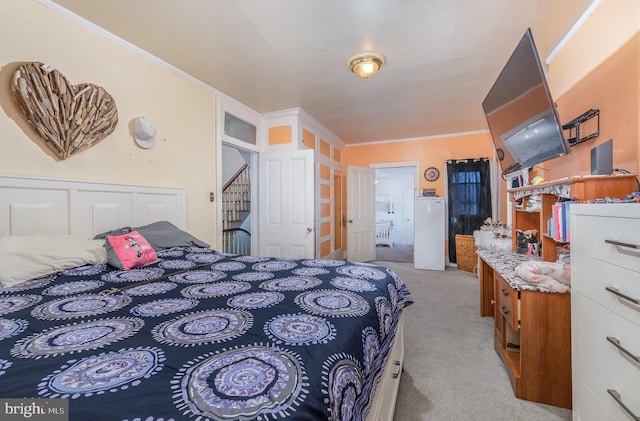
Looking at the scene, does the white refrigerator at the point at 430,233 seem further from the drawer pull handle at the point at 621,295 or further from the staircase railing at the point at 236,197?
the drawer pull handle at the point at 621,295

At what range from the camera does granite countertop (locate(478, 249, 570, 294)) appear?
5.00ft

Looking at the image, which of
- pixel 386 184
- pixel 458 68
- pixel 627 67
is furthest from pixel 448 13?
pixel 386 184


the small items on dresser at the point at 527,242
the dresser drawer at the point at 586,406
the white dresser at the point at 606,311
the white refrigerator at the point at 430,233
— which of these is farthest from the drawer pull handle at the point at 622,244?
the white refrigerator at the point at 430,233

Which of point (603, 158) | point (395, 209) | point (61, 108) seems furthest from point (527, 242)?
point (395, 209)

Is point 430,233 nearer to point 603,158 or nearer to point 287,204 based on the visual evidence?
point 287,204

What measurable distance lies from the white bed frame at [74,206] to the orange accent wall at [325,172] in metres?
2.53

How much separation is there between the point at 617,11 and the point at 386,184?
7.23 m

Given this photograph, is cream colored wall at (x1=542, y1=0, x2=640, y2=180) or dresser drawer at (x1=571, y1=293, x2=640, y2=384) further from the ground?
cream colored wall at (x1=542, y1=0, x2=640, y2=180)

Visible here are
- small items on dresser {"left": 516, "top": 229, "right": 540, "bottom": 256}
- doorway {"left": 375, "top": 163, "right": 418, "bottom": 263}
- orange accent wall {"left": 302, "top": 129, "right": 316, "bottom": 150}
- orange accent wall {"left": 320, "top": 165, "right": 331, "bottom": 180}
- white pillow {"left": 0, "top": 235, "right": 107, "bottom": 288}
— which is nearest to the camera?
white pillow {"left": 0, "top": 235, "right": 107, "bottom": 288}

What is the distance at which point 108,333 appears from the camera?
0.79 m

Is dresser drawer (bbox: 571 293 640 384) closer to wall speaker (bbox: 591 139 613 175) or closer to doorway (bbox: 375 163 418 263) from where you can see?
wall speaker (bbox: 591 139 613 175)

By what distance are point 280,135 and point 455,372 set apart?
11.1ft

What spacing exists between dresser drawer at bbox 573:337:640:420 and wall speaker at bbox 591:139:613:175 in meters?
1.02

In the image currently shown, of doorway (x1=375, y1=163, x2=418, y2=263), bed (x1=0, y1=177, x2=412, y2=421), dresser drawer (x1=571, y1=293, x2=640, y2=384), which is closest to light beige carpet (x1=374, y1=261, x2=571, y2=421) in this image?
bed (x1=0, y1=177, x2=412, y2=421)
